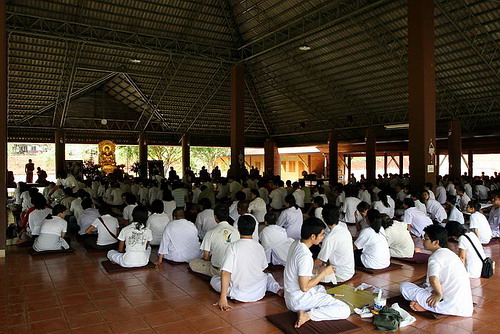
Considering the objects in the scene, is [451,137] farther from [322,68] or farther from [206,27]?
[206,27]

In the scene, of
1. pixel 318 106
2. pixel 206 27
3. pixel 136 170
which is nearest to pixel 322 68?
pixel 318 106

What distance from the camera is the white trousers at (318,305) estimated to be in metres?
4.18

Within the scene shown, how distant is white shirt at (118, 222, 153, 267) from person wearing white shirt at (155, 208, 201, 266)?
24 cm

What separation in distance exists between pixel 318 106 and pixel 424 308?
18.3 m

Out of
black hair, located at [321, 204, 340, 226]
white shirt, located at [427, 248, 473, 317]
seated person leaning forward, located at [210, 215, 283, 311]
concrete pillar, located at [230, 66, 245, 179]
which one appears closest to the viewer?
white shirt, located at [427, 248, 473, 317]

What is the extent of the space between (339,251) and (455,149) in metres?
15.2

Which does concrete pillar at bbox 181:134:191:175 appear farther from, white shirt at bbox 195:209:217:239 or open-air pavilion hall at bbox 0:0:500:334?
white shirt at bbox 195:209:217:239

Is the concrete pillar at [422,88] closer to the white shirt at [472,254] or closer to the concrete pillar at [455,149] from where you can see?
the white shirt at [472,254]

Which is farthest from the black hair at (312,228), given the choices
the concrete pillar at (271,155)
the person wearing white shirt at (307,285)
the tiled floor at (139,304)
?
the concrete pillar at (271,155)

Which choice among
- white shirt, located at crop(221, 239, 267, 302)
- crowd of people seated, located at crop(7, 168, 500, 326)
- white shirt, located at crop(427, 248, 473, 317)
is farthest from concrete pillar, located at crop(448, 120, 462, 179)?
white shirt, located at crop(221, 239, 267, 302)

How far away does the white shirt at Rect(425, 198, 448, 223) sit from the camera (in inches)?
363

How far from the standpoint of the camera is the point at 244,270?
4699mm

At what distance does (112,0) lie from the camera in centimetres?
1427

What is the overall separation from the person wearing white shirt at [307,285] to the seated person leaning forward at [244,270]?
0.55 meters
